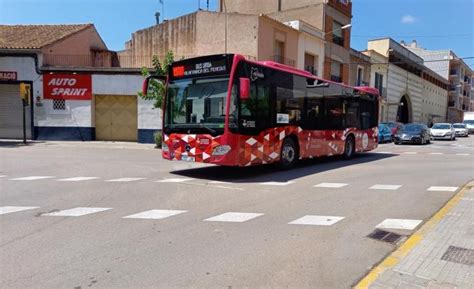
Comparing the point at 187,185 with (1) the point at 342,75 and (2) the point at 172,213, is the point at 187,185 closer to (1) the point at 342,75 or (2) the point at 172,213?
(2) the point at 172,213

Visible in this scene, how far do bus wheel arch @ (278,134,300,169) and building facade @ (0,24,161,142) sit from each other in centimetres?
1187

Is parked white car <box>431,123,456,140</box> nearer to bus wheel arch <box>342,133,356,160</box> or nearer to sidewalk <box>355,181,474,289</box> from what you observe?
bus wheel arch <box>342,133,356,160</box>

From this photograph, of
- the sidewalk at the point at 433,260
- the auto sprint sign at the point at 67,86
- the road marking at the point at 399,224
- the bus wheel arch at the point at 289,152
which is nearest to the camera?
the sidewalk at the point at 433,260

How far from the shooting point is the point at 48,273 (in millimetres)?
4004

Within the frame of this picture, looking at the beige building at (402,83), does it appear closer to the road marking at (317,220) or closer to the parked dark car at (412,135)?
the parked dark car at (412,135)

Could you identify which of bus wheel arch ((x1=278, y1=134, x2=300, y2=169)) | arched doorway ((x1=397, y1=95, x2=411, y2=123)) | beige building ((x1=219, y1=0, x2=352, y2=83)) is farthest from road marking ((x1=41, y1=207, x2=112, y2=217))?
arched doorway ((x1=397, y1=95, x2=411, y2=123))

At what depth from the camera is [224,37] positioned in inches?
1001

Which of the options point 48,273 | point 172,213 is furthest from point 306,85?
point 48,273

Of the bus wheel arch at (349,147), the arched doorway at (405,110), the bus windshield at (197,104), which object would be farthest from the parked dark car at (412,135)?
the arched doorway at (405,110)

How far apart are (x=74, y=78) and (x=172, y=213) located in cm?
1872

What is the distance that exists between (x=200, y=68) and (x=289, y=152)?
389 cm

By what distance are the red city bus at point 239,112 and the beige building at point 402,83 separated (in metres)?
30.7

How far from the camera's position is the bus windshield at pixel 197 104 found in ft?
32.4

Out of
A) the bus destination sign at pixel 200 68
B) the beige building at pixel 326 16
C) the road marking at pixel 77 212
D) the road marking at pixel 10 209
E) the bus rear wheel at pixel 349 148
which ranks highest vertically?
the beige building at pixel 326 16
